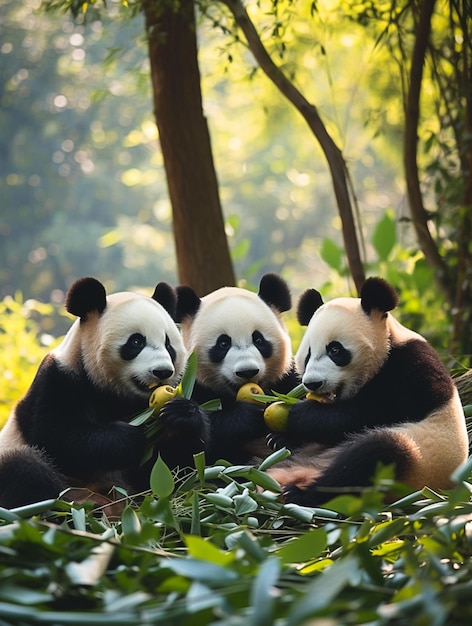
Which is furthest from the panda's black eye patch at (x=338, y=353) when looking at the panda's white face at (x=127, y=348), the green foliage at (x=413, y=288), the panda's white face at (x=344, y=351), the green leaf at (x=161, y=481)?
the green foliage at (x=413, y=288)

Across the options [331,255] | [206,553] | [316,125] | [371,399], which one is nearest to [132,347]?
[371,399]

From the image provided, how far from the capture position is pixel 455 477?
6.74 feet

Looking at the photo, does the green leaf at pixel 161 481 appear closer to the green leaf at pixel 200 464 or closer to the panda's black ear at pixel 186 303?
the green leaf at pixel 200 464

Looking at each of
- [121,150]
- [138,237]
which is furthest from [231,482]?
[121,150]

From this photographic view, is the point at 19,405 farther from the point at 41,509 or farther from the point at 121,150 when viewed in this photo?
the point at 121,150

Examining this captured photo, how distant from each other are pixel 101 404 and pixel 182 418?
1.27 feet

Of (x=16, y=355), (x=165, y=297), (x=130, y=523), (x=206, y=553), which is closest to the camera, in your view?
(x=206, y=553)

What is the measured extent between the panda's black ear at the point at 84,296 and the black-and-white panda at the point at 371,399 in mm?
725

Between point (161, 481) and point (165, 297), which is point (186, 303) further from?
point (161, 481)

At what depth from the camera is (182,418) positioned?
2.87 m

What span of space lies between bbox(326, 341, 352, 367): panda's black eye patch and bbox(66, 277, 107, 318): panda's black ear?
791mm

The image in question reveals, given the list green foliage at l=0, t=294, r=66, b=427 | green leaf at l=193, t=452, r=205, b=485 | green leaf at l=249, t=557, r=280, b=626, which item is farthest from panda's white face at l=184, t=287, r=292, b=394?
green foliage at l=0, t=294, r=66, b=427

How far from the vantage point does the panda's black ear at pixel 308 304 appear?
10.9 ft

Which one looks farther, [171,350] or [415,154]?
[415,154]
